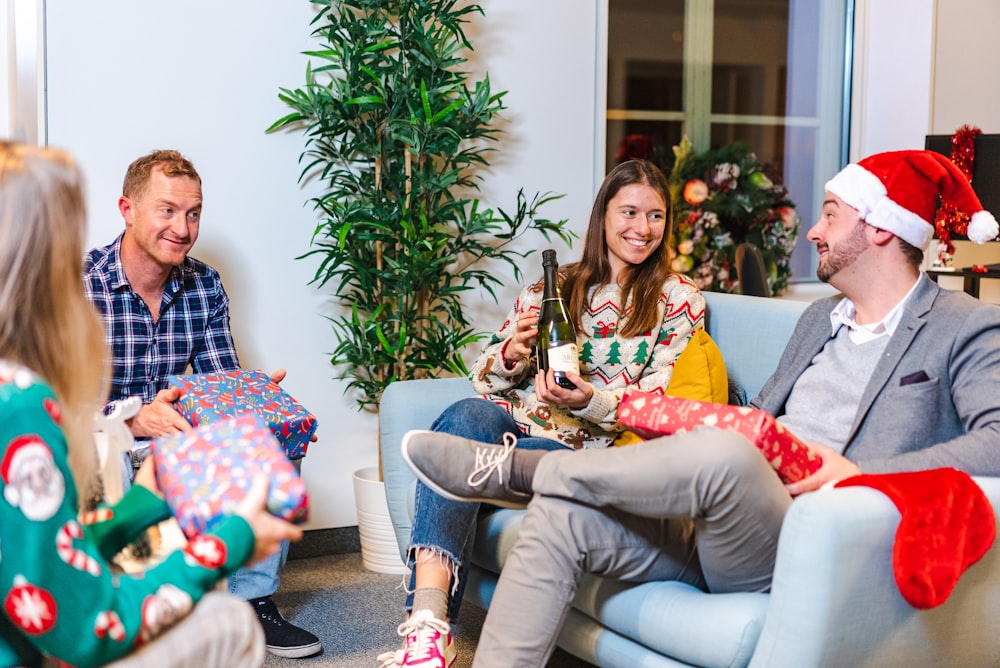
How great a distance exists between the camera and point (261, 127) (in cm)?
333

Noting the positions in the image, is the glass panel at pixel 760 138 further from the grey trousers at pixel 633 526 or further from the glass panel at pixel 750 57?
the grey trousers at pixel 633 526

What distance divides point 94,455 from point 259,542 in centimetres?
26

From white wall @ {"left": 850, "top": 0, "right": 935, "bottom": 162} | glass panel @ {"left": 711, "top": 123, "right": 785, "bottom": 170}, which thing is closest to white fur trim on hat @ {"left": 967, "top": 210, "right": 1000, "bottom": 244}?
glass panel @ {"left": 711, "top": 123, "right": 785, "bottom": 170}

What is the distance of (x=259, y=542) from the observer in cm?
123

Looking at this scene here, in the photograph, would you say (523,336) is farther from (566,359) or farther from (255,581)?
(255,581)

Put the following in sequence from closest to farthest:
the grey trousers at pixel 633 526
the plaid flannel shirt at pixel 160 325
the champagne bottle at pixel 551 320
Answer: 1. the grey trousers at pixel 633 526
2. the champagne bottle at pixel 551 320
3. the plaid flannel shirt at pixel 160 325

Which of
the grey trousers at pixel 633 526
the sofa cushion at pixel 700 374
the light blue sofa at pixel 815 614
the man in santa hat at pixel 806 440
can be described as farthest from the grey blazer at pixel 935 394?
the sofa cushion at pixel 700 374

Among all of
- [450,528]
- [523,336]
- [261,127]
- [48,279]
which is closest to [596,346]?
Result: [523,336]

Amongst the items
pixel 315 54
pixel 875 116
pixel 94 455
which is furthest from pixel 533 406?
pixel 875 116

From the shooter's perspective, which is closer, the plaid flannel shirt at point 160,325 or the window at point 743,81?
the plaid flannel shirt at point 160,325

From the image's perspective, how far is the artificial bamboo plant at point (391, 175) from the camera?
3.21 m

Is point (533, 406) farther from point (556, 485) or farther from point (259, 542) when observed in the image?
point (259, 542)

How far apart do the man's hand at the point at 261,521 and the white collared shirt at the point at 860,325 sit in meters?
1.47

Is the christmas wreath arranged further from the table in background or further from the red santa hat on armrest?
the red santa hat on armrest
